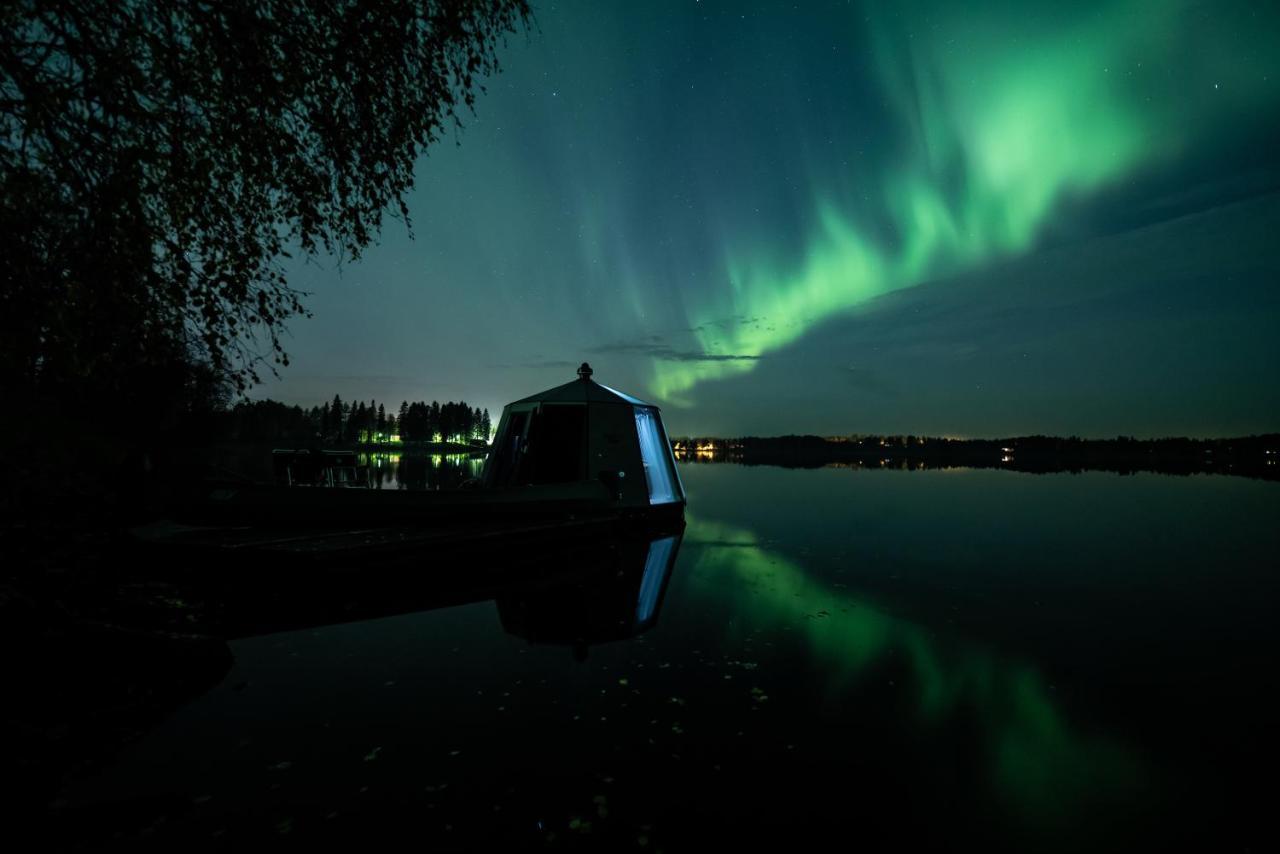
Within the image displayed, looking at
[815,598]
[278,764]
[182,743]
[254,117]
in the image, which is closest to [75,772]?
[182,743]

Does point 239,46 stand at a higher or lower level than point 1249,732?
higher

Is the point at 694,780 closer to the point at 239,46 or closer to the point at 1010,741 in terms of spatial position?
the point at 1010,741

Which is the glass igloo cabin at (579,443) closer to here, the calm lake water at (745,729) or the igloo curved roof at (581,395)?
the igloo curved roof at (581,395)

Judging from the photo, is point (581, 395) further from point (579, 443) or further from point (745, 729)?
point (745, 729)

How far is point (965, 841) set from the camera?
384 centimetres

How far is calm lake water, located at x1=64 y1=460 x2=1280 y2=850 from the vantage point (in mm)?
3914

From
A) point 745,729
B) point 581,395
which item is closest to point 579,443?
point 581,395

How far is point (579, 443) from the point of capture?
655 inches

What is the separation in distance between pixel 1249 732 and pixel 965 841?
14.3 ft

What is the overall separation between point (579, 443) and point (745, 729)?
12.0 metres

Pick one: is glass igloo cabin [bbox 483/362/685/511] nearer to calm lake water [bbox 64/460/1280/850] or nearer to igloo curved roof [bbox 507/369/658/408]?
igloo curved roof [bbox 507/369/658/408]

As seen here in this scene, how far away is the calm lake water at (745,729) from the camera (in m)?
3.91

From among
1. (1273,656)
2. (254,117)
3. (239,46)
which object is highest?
(239,46)

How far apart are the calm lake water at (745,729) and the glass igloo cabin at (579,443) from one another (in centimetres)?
606
